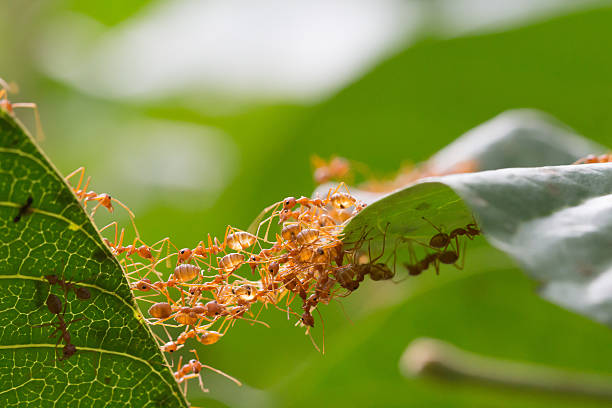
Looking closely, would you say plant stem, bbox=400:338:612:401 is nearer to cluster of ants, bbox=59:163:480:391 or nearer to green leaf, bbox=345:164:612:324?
cluster of ants, bbox=59:163:480:391

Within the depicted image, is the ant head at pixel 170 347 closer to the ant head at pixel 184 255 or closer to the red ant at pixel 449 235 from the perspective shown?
the ant head at pixel 184 255

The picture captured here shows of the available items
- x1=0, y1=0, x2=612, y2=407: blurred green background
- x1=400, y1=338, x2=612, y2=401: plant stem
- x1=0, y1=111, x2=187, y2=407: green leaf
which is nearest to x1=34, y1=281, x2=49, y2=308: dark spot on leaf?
x1=0, y1=111, x2=187, y2=407: green leaf

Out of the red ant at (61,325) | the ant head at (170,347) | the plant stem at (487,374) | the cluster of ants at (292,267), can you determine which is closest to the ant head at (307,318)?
the cluster of ants at (292,267)

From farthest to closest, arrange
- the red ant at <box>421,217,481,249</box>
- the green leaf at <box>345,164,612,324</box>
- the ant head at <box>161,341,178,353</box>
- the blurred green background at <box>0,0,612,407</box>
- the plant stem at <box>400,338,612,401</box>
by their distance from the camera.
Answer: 1. the blurred green background at <box>0,0,612,407</box>
2. the plant stem at <box>400,338,612,401</box>
3. the ant head at <box>161,341,178,353</box>
4. the red ant at <box>421,217,481,249</box>
5. the green leaf at <box>345,164,612,324</box>

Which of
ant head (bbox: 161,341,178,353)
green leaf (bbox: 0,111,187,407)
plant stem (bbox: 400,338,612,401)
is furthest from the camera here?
plant stem (bbox: 400,338,612,401)

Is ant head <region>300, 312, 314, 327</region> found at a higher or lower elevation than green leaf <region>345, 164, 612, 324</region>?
lower

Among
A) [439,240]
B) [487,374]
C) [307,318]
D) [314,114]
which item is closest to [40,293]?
[307,318]
